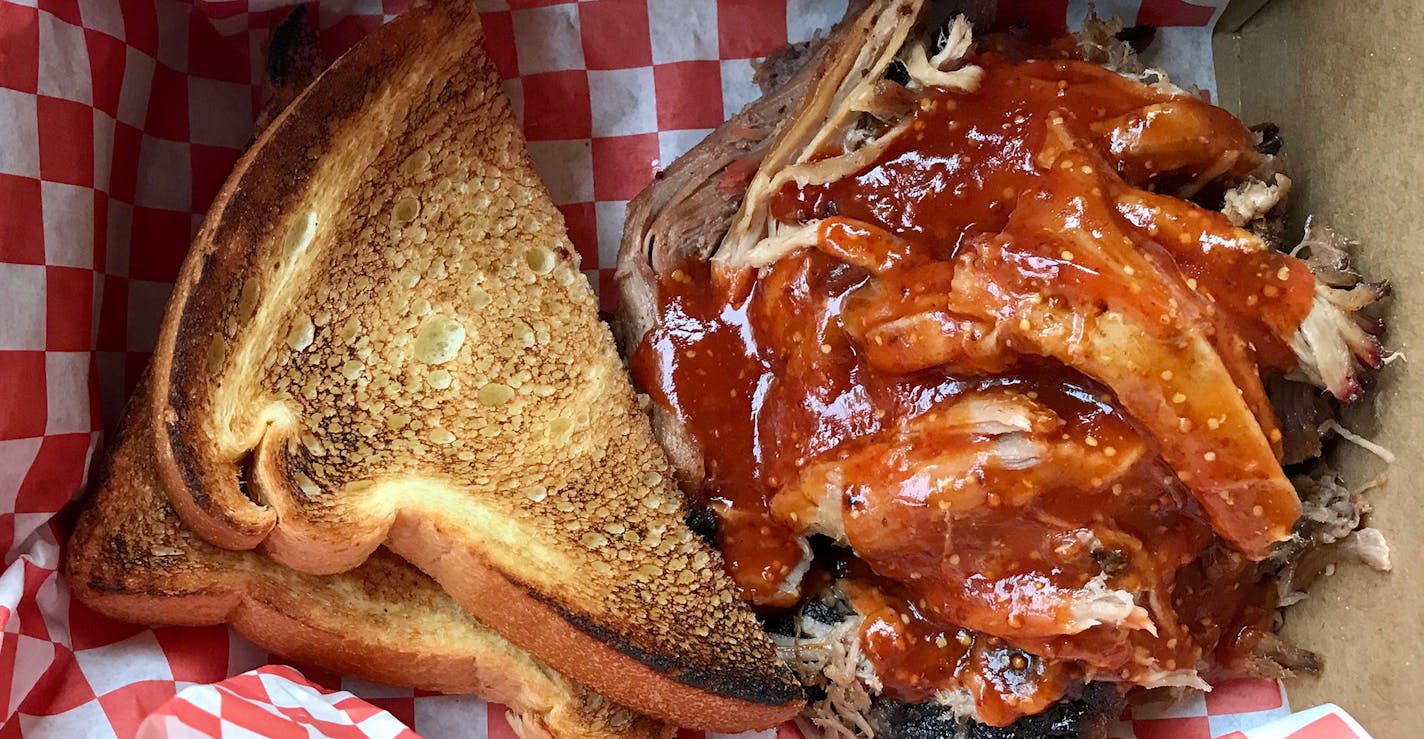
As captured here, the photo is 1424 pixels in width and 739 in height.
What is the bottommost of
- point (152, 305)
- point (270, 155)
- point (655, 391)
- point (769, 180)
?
point (655, 391)

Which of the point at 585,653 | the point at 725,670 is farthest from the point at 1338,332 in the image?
the point at 585,653

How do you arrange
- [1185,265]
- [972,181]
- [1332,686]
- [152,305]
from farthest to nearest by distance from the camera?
[152,305], [1332,686], [972,181], [1185,265]

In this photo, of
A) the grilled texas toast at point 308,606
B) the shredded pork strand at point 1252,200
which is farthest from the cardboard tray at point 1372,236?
the grilled texas toast at point 308,606

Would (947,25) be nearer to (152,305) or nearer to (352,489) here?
(352,489)

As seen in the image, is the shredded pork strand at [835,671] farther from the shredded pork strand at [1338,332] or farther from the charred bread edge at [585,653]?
the shredded pork strand at [1338,332]

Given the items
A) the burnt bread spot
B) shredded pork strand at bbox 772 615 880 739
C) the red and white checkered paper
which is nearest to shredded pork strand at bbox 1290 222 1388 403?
the red and white checkered paper

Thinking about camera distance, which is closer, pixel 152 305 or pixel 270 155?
pixel 270 155

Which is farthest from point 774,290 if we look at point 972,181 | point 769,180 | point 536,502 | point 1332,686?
point 1332,686
